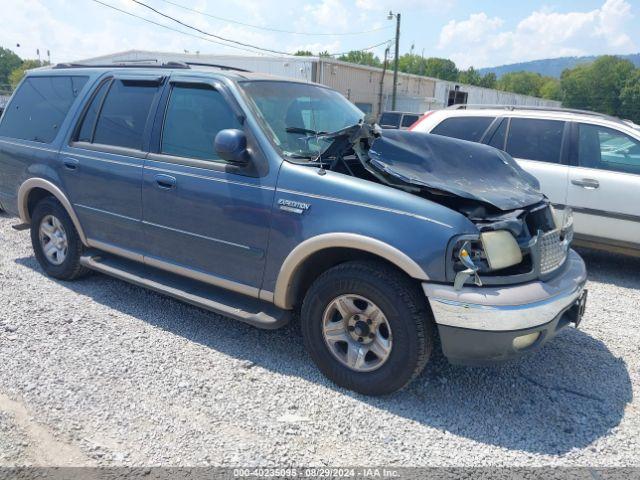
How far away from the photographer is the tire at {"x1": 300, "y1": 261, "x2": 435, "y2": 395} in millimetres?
2988

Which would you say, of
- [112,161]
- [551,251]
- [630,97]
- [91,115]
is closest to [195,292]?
[112,161]

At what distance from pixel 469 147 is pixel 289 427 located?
Answer: 242cm

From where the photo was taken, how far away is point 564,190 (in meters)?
5.82

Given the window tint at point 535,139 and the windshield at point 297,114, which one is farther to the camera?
the window tint at point 535,139

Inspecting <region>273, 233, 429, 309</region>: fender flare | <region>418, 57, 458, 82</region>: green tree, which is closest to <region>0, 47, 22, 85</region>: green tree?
<region>418, 57, 458, 82</region>: green tree

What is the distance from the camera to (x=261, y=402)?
3.20 m

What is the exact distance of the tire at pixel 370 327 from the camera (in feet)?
9.80

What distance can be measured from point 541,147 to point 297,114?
3555 millimetres

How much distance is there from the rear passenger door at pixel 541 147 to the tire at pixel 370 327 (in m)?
3.61

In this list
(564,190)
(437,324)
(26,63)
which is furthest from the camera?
(26,63)

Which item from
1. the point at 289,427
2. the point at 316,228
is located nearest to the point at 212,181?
the point at 316,228

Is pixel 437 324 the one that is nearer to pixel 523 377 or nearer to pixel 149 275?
pixel 523 377

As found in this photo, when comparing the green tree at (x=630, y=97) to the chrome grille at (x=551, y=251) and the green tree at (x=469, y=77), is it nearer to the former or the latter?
the green tree at (x=469, y=77)

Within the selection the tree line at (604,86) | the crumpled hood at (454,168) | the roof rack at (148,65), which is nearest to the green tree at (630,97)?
the tree line at (604,86)
